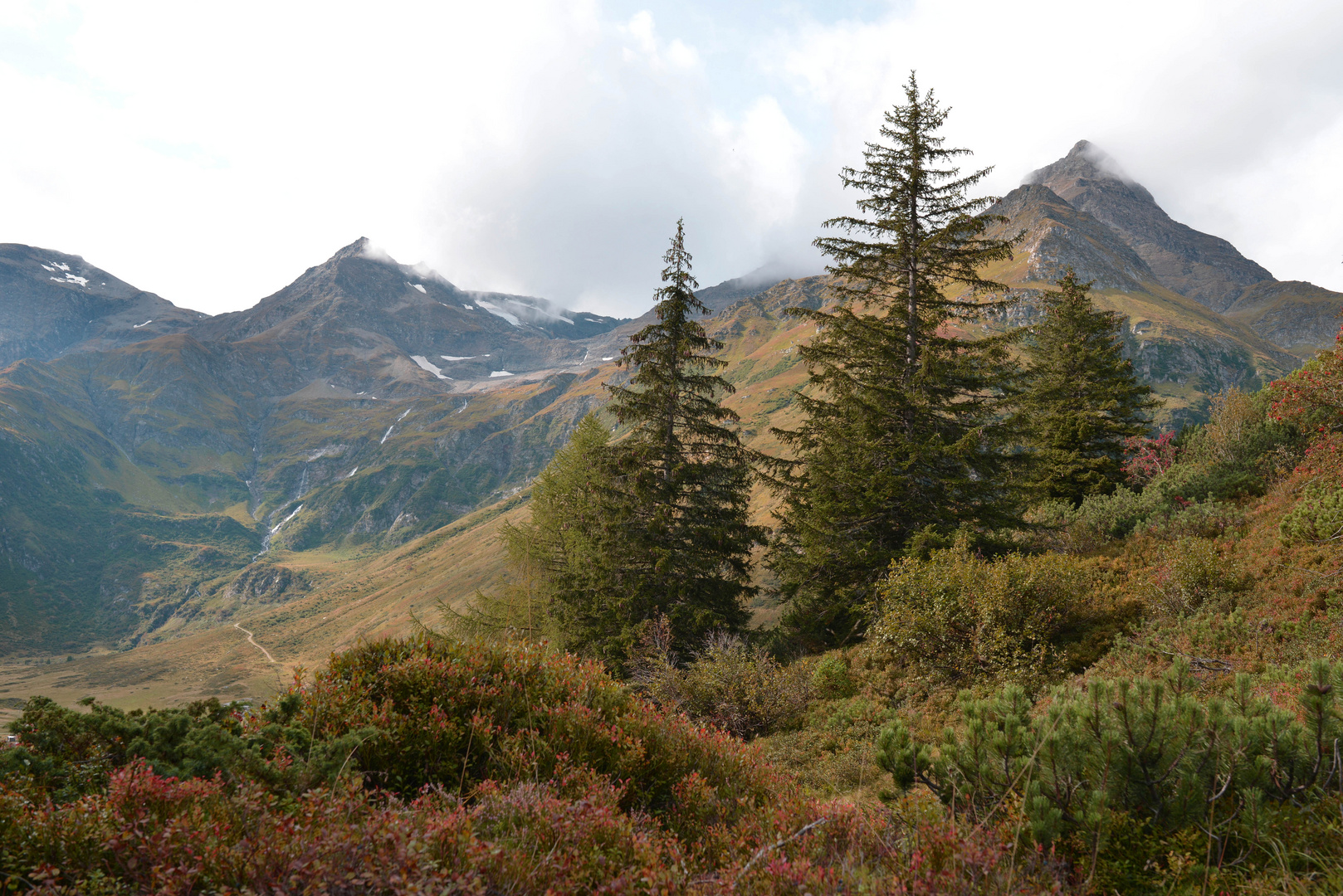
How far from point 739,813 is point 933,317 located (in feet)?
47.4

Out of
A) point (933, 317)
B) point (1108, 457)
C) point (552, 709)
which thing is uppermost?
point (933, 317)

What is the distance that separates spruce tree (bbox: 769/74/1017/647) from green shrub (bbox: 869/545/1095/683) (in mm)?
3785

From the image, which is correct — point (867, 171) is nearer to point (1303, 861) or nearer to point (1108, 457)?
point (1108, 457)

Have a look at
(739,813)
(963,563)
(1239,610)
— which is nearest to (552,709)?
(739,813)

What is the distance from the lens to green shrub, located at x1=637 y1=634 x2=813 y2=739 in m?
10.4

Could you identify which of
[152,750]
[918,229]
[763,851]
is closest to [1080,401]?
[918,229]

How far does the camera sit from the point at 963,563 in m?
10.5

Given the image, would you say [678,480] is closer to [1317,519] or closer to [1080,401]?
[1317,519]

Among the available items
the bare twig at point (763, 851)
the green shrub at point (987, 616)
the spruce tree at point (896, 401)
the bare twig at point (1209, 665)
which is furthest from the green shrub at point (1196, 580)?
the bare twig at point (763, 851)

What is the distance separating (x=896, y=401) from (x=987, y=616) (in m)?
7.26

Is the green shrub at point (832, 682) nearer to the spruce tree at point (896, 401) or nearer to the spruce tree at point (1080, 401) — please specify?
the spruce tree at point (896, 401)

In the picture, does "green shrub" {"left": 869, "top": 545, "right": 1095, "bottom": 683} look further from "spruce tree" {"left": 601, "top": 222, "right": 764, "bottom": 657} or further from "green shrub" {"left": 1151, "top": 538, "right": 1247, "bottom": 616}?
"spruce tree" {"left": 601, "top": 222, "right": 764, "bottom": 657}

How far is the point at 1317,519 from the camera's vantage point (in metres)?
8.78

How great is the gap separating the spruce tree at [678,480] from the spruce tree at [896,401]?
1.85 meters
